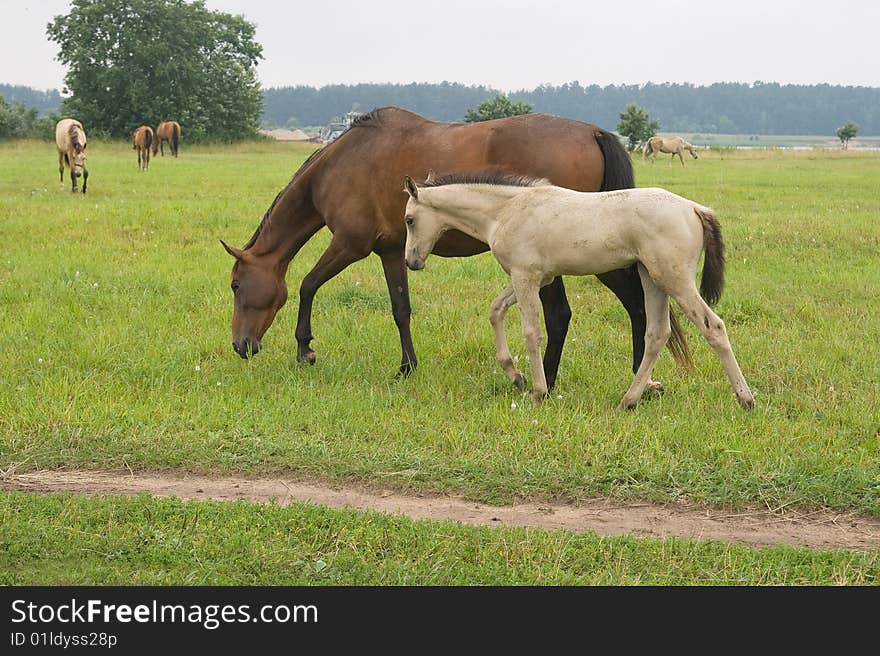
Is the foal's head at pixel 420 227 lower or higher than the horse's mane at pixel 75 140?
lower

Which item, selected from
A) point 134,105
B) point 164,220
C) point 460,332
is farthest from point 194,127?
point 460,332

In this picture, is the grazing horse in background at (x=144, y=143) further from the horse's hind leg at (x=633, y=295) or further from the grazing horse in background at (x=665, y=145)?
the horse's hind leg at (x=633, y=295)

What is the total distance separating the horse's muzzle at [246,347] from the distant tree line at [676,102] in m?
113

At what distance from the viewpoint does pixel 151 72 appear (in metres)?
58.2

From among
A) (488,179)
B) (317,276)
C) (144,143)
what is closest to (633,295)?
(488,179)

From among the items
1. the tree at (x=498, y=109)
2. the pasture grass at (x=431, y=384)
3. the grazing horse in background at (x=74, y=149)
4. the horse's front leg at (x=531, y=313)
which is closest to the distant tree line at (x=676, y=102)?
the tree at (x=498, y=109)

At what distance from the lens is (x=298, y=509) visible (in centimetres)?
501

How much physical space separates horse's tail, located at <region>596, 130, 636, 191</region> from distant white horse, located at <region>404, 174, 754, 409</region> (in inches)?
33.2

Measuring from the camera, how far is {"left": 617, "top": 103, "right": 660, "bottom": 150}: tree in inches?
2212

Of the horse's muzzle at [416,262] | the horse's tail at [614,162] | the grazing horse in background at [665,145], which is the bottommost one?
the horse's muzzle at [416,262]

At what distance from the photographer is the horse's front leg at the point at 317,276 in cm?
803

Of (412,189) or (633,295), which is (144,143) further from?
(633,295)

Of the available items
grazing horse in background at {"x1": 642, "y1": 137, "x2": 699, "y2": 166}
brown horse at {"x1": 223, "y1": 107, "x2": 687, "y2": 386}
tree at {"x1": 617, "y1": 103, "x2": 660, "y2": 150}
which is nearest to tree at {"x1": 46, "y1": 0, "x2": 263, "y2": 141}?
tree at {"x1": 617, "y1": 103, "x2": 660, "y2": 150}

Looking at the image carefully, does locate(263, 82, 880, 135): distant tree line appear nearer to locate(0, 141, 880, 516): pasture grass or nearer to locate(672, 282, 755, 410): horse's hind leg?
locate(0, 141, 880, 516): pasture grass
